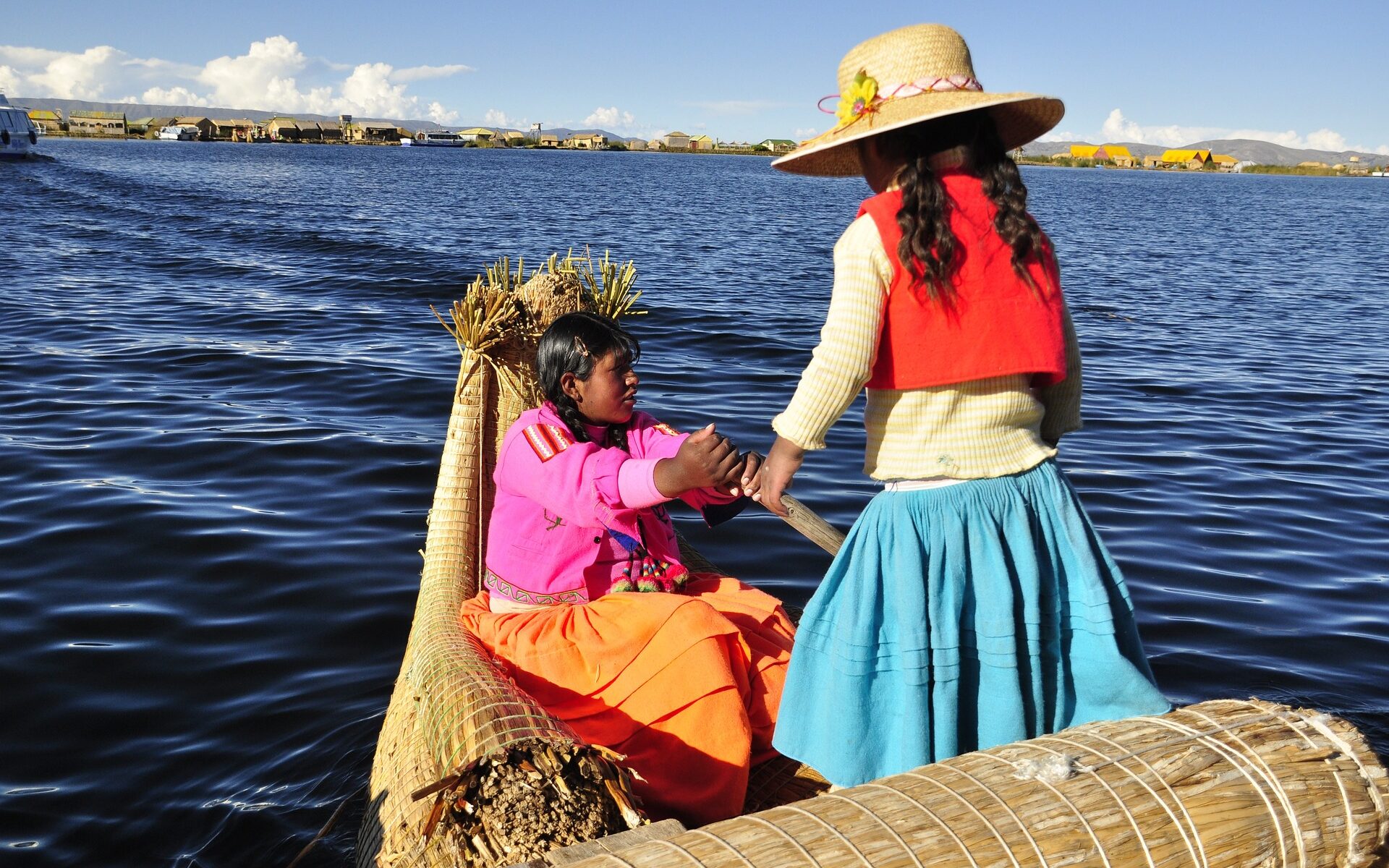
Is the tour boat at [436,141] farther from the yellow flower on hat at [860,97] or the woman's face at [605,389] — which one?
the yellow flower on hat at [860,97]

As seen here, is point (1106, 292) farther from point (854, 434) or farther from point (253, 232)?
point (253, 232)

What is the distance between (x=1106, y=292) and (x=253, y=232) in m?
16.1

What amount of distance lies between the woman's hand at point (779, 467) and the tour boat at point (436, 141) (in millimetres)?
167837

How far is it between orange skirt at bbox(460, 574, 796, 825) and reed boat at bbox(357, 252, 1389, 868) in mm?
217

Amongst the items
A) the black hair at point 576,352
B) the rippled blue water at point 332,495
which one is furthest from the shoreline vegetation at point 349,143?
the black hair at point 576,352

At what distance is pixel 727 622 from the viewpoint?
2.87m

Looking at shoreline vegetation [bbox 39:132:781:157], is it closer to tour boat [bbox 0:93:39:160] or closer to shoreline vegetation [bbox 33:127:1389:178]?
shoreline vegetation [bbox 33:127:1389:178]

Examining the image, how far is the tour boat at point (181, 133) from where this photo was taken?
128 metres

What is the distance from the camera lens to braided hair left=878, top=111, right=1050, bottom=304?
1.99 m

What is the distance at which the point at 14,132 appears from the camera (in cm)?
5469

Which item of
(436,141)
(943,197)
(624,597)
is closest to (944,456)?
(943,197)

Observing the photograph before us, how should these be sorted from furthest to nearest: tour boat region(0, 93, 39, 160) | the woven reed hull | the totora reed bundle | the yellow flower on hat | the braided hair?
tour boat region(0, 93, 39, 160)
the totora reed bundle
the yellow flower on hat
the braided hair
the woven reed hull

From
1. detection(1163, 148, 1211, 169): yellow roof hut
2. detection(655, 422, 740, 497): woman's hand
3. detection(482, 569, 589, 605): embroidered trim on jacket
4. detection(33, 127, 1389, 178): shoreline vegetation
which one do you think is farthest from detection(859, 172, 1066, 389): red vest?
detection(1163, 148, 1211, 169): yellow roof hut

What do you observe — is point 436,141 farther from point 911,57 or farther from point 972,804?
point 972,804
